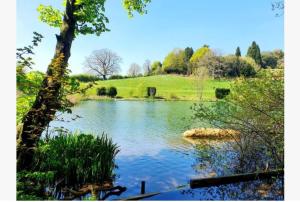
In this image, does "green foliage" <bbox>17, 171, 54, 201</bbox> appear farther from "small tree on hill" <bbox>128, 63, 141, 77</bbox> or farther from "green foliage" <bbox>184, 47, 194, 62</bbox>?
"small tree on hill" <bbox>128, 63, 141, 77</bbox>

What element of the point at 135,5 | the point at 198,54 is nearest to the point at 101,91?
the point at 198,54

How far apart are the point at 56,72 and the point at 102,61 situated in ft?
89.3

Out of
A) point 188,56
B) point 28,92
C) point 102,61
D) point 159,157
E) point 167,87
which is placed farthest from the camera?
point 188,56

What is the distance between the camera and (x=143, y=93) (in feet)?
98.7

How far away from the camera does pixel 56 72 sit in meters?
5.60

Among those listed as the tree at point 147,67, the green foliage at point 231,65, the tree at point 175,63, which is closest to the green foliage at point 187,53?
the tree at point 175,63

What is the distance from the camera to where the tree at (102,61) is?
32094 mm

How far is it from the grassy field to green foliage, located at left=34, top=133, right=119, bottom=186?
63.7 ft

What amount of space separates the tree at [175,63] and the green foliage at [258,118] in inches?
1225

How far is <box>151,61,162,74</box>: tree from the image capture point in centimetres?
3954

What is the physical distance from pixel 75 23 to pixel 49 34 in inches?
173

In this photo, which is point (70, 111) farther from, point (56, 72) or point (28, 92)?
point (28, 92)
